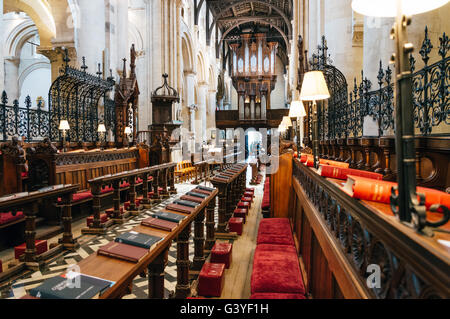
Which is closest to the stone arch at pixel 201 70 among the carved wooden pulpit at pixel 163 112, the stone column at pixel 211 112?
the stone column at pixel 211 112

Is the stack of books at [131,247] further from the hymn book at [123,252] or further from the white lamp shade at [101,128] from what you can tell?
the white lamp shade at [101,128]

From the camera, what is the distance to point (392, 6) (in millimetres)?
1121

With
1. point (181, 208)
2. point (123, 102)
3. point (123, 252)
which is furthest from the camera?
point (123, 102)

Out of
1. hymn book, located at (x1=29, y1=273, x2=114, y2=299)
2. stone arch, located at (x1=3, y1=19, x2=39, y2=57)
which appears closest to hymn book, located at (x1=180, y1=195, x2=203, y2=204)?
hymn book, located at (x1=29, y1=273, x2=114, y2=299)

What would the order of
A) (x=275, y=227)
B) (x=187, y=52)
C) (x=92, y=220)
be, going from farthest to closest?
(x=187, y=52) → (x=92, y=220) → (x=275, y=227)

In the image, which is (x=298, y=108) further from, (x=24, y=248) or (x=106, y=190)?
(x=106, y=190)

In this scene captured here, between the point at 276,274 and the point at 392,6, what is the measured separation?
200 cm

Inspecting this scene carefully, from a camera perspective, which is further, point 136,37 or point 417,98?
point 136,37

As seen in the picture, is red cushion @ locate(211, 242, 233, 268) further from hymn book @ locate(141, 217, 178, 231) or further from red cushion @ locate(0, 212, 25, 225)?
red cushion @ locate(0, 212, 25, 225)

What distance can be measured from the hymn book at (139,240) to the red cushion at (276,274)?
35.2 inches

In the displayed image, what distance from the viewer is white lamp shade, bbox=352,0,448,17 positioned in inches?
39.2

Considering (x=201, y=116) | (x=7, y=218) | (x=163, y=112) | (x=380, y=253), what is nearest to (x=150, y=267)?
(x=380, y=253)

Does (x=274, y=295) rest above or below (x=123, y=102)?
below

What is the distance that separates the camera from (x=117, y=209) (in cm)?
535
